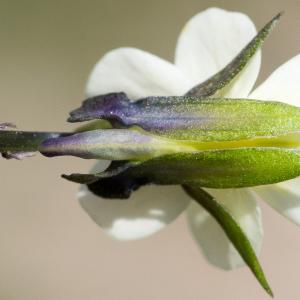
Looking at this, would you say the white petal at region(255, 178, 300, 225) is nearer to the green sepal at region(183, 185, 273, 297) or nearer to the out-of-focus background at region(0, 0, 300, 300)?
the green sepal at region(183, 185, 273, 297)

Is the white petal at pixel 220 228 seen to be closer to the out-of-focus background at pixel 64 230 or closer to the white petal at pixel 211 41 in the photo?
the white petal at pixel 211 41

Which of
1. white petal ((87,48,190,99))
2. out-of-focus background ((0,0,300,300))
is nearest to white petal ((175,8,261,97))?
white petal ((87,48,190,99))

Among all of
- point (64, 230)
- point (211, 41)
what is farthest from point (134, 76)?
point (64, 230)

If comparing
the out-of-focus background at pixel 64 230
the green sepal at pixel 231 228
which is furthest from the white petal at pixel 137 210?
the out-of-focus background at pixel 64 230

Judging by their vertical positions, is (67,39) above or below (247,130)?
above

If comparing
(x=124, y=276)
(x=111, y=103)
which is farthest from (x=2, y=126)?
(x=124, y=276)

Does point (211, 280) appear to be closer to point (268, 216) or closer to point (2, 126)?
point (268, 216)

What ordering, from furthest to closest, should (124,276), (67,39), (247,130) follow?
(67,39) → (124,276) → (247,130)

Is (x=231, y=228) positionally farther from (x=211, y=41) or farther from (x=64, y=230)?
(x=64, y=230)
